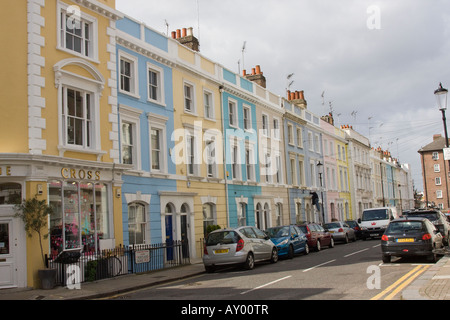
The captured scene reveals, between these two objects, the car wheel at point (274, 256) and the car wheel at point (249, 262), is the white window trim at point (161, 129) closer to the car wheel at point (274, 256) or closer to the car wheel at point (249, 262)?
the car wheel at point (274, 256)

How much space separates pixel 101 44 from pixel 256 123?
16.0 metres

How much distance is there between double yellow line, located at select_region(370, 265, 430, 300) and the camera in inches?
410

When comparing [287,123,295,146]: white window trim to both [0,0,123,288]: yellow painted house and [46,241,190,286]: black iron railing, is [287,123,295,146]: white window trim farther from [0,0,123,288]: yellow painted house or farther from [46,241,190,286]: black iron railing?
[0,0,123,288]: yellow painted house

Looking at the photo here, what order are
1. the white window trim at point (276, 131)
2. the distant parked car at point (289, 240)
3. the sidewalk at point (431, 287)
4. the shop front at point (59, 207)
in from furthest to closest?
the white window trim at point (276, 131)
the distant parked car at point (289, 240)
the shop front at point (59, 207)
the sidewalk at point (431, 287)

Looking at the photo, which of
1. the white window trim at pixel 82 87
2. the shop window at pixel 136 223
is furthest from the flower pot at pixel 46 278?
the shop window at pixel 136 223

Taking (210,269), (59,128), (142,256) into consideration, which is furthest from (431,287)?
(59,128)

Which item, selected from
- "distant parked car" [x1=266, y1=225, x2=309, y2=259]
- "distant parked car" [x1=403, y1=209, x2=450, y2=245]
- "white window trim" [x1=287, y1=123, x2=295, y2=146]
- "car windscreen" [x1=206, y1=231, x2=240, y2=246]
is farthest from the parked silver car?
"white window trim" [x1=287, y1=123, x2=295, y2=146]

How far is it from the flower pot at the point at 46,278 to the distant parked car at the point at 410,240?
10.8m

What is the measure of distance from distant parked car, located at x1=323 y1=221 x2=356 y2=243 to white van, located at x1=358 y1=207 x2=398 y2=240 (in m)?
1.00

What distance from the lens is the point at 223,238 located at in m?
18.2

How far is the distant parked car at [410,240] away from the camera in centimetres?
1625

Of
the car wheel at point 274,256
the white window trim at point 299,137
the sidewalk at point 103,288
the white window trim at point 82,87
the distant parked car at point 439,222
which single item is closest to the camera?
the sidewalk at point 103,288

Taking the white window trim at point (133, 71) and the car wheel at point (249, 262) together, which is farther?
the white window trim at point (133, 71)

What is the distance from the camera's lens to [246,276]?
52.1ft
